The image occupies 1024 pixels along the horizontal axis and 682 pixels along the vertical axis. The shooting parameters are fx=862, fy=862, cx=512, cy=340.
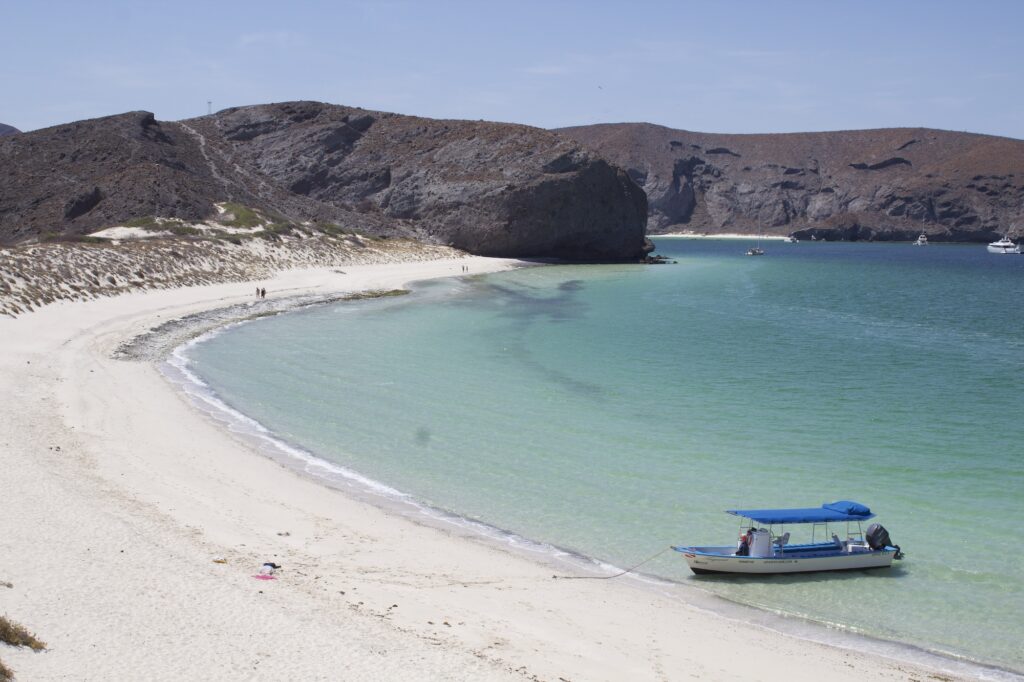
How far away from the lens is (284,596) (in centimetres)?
1043

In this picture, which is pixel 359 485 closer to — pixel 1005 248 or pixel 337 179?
pixel 337 179

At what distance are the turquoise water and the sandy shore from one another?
182 centimetres

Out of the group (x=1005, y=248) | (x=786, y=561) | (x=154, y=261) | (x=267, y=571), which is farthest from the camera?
(x=1005, y=248)

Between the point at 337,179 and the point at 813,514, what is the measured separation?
88.9 m

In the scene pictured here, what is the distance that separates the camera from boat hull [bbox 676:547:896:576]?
1285cm

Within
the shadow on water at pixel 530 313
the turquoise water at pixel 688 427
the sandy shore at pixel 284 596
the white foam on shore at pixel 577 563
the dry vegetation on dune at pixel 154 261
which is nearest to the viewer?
the sandy shore at pixel 284 596

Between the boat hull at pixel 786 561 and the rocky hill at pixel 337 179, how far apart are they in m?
57.2

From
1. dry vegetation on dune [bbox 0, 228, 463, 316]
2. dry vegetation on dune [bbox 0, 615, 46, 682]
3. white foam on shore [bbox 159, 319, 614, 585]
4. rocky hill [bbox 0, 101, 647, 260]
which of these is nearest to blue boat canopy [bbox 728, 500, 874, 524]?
white foam on shore [bbox 159, 319, 614, 585]

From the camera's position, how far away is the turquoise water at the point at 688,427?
43.1 feet

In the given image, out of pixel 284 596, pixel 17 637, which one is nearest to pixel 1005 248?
pixel 284 596

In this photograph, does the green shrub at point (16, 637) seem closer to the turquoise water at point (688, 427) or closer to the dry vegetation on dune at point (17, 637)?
the dry vegetation on dune at point (17, 637)

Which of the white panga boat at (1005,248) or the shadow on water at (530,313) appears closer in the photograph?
the shadow on water at (530,313)

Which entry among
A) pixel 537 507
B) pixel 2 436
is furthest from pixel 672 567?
pixel 2 436

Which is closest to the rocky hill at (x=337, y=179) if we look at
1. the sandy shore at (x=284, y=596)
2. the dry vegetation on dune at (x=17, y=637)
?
the sandy shore at (x=284, y=596)
